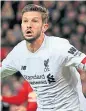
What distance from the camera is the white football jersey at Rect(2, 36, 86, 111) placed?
4879 mm

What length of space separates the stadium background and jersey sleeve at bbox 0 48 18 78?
424 cm

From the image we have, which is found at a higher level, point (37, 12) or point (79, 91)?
point (37, 12)

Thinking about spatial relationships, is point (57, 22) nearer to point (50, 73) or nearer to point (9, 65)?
point (9, 65)

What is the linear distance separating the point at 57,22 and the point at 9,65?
5.36 m

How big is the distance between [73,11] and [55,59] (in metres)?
5.96

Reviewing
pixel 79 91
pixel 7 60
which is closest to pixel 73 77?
pixel 79 91

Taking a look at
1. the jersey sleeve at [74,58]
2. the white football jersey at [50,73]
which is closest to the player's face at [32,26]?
the white football jersey at [50,73]

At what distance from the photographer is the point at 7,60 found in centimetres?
526

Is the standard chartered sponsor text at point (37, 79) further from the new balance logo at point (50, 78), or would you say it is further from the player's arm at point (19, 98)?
the player's arm at point (19, 98)

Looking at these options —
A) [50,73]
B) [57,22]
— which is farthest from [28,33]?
[57,22]

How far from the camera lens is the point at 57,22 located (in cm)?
1052

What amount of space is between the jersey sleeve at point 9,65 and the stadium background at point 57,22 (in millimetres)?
4236

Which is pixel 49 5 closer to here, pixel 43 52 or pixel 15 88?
pixel 15 88

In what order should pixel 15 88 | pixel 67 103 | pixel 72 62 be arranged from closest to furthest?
pixel 72 62, pixel 67 103, pixel 15 88
